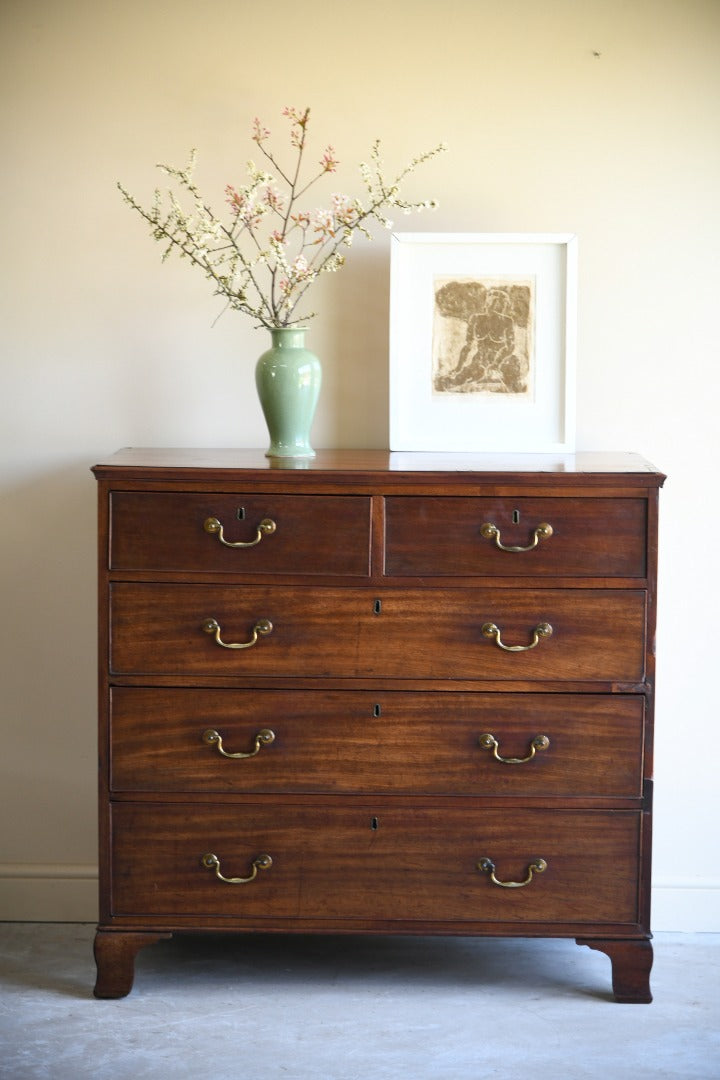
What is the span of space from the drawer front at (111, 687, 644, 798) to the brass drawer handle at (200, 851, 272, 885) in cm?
14

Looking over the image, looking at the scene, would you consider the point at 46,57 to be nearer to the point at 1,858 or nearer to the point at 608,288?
the point at 608,288

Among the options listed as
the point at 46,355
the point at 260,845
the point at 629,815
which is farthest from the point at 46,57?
the point at 629,815

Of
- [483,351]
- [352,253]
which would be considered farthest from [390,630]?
[352,253]

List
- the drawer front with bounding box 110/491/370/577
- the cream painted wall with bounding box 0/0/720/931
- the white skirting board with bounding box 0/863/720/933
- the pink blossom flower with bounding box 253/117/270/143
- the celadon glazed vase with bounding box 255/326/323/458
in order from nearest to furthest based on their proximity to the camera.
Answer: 1. the drawer front with bounding box 110/491/370/577
2. the celadon glazed vase with bounding box 255/326/323/458
3. the pink blossom flower with bounding box 253/117/270/143
4. the cream painted wall with bounding box 0/0/720/931
5. the white skirting board with bounding box 0/863/720/933

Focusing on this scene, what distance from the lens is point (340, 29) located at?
2.76 m

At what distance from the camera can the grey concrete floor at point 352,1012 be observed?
2.24 metres

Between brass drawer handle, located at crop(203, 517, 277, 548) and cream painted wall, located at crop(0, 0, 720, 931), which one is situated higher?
cream painted wall, located at crop(0, 0, 720, 931)

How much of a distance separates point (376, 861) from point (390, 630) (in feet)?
1.55

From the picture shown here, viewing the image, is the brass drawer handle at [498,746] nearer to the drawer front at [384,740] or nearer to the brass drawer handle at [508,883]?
the drawer front at [384,740]

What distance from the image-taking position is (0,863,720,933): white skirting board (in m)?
2.89

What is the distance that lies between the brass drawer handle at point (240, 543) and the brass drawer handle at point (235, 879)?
0.63 meters

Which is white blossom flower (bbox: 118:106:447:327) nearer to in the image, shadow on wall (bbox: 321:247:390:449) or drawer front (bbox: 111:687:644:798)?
shadow on wall (bbox: 321:247:390:449)

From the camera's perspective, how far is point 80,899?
291 centimetres

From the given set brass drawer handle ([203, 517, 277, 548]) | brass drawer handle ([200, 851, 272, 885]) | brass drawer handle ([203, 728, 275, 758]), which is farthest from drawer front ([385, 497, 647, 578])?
brass drawer handle ([200, 851, 272, 885])
